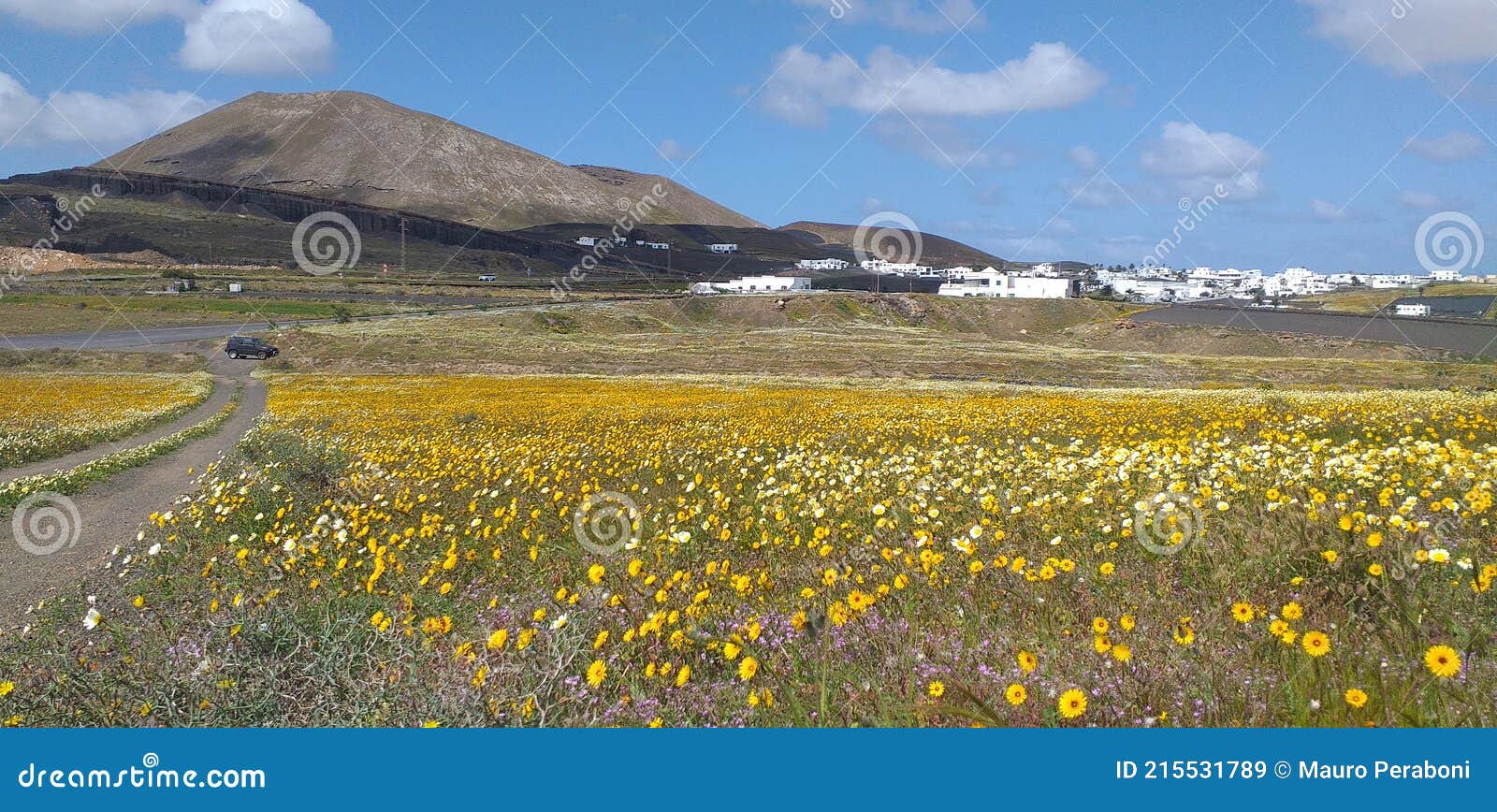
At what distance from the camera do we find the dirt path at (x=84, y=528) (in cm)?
793

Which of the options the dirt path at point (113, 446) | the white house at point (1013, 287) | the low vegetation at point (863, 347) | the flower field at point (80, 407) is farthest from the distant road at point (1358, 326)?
the flower field at point (80, 407)

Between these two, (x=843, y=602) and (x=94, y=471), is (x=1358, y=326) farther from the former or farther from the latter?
(x=94, y=471)

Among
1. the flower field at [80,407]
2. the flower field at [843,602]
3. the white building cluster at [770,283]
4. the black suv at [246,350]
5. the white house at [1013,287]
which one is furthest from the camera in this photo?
the white building cluster at [770,283]

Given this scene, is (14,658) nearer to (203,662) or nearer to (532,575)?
(203,662)

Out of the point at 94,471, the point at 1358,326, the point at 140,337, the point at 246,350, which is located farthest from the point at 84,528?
the point at 1358,326

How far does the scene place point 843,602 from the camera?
430 centimetres

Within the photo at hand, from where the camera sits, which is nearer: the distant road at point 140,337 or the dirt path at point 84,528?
the dirt path at point 84,528

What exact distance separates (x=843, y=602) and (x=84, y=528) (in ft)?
37.8

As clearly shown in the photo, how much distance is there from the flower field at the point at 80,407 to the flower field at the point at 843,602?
15.5 m

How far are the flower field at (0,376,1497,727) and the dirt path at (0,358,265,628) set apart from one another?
1.00 m

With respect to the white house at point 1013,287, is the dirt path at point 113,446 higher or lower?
lower

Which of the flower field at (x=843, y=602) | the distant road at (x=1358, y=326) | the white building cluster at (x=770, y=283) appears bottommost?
the flower field at (x=843, y=602)

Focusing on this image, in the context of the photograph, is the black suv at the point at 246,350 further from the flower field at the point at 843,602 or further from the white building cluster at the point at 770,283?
the white building cluster at the point at 770,283

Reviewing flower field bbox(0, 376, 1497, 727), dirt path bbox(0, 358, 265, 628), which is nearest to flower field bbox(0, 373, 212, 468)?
dirt path bbox(0, 358, 265, 628)
